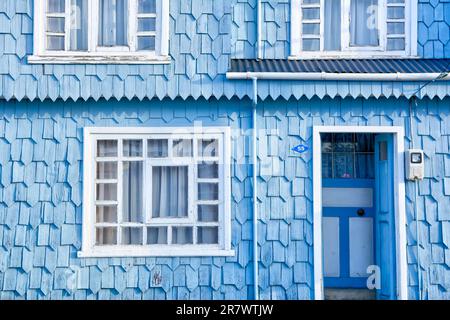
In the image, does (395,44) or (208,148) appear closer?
(208,148)

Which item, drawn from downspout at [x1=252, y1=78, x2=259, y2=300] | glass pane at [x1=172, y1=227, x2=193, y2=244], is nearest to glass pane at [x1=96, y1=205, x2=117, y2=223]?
glass pane at [x1=172, y1=227, x2=193, y2=244]

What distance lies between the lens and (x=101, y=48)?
Answer: 9023 mm

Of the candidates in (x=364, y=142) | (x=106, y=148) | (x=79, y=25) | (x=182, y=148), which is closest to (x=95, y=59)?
(x=79, y=25)

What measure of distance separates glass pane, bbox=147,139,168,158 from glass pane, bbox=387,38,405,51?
320 cm

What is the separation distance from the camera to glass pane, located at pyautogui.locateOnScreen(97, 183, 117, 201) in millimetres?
8945

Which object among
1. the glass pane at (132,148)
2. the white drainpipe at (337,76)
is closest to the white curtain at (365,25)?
the white drainpipe at (337,76)

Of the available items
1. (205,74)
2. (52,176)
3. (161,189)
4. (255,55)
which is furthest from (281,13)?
(52,176)

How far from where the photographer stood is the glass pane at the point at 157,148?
899 cm

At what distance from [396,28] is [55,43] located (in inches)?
175

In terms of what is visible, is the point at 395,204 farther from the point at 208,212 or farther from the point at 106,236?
the point at 106,236

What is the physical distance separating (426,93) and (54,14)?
480 centimetres

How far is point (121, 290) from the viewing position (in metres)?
8.69

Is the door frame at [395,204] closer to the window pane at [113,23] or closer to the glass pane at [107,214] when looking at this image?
the glass pane at [107,214]
